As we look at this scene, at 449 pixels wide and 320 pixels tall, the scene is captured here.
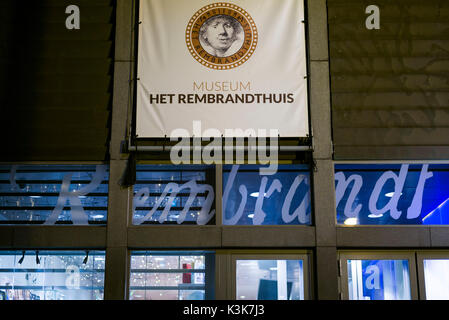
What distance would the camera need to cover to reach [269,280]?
8664 mm

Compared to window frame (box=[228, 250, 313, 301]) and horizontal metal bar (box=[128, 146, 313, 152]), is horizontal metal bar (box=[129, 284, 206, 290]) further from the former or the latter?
horizontal metal bar (box=[128, 146, 313, 152])

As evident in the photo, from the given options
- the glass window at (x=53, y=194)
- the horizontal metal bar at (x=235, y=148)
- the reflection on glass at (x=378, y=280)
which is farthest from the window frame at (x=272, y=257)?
the glass window at (x=53, y=194)

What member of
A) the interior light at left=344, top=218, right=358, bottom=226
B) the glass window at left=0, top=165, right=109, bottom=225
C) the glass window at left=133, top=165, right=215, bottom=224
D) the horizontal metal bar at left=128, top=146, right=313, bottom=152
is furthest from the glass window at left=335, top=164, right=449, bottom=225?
the glass window at left=0, top=165, right=109, bottom=225

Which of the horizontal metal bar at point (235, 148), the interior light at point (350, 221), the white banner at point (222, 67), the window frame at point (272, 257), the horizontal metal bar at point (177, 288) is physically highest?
the white banner at point (222, 67)

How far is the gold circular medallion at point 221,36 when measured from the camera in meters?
9.32

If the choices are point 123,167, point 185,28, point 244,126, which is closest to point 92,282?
point 123,167

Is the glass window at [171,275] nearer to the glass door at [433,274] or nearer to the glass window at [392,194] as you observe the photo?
the glass window at [392,194]

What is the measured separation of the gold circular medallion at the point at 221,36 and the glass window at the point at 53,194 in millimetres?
2421

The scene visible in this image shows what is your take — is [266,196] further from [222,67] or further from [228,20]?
[228,20]

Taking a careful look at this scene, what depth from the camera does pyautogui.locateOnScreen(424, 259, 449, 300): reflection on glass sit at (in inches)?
339

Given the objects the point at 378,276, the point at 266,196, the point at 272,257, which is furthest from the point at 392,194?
the point at 272,257

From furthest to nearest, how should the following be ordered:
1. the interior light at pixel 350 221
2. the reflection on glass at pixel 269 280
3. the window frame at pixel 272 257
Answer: the interior light at pixel 350 221, the window frame at pixel 272 257, the reflection on glass at pixel 269 280

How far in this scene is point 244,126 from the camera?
29.8 ft

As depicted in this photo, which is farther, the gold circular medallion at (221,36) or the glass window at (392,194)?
the gold circular medallion at (221,36)
